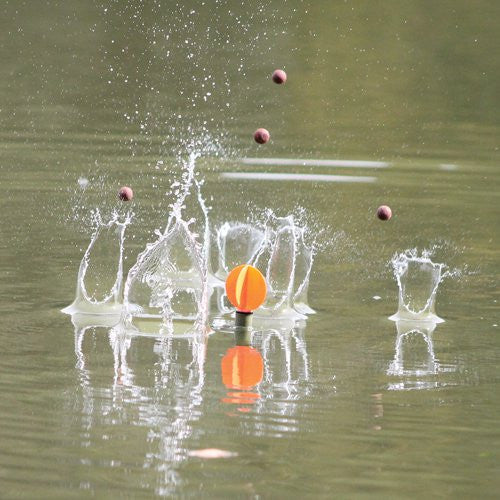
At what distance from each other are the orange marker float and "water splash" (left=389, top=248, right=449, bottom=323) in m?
0.72

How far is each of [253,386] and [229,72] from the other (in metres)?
9.55

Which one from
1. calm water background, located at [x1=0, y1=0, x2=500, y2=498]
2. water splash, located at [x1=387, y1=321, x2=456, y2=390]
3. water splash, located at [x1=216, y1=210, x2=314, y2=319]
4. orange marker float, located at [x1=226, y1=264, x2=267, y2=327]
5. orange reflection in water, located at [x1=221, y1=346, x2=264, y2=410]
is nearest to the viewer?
calm water background, located at [x1=0, y1=0, x2=500, y2=498]

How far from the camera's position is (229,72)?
49.0 ft

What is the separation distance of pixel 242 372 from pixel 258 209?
338 centimetres

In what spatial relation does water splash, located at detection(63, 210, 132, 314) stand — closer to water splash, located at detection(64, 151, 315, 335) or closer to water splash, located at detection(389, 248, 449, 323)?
water splash, located at detection(64, 151, 315, 335)

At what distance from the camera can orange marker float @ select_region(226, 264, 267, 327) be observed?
6.58 metres

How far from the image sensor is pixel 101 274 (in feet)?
24.6

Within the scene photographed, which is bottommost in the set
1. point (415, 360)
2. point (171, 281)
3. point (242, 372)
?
point (242, 372)

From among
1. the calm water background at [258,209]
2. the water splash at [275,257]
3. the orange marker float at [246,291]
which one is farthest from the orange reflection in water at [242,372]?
the water splash at [275,257]

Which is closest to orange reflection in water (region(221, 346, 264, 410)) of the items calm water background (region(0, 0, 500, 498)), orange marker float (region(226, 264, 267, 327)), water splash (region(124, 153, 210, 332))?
calm water background (region(0, 0, 500, 498))

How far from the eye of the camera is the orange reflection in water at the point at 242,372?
215 inches

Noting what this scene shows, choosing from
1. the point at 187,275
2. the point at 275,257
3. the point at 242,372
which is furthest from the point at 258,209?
the point at 242,372

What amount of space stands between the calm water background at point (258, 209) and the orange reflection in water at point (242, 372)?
60 millimetres

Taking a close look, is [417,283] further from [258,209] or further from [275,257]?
[258,209]
